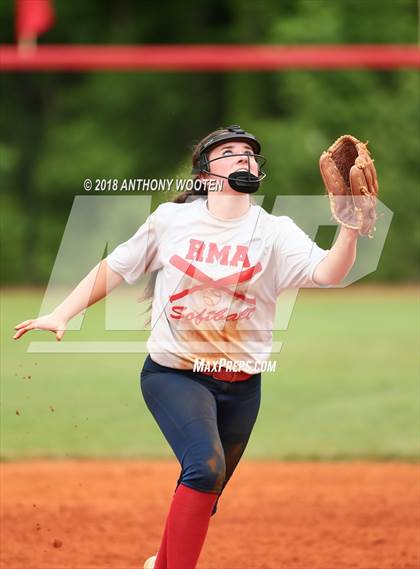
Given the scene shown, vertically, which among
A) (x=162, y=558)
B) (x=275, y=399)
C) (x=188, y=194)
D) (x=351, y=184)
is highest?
(x=275, y=399)

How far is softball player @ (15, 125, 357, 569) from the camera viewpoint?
3.32 m

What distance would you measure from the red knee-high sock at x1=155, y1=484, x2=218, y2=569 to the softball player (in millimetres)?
26

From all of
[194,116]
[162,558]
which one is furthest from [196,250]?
[194,116]

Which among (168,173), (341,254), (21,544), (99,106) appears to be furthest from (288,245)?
(99,106)

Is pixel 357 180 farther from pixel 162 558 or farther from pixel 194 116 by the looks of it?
pixel 194 116

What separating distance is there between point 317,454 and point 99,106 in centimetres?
984

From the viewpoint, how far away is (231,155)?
3.43 m

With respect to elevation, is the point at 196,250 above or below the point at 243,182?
below

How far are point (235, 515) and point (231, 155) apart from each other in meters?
2.32

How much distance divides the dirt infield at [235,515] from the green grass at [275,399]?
43cm

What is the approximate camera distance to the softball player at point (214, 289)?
10.9ft

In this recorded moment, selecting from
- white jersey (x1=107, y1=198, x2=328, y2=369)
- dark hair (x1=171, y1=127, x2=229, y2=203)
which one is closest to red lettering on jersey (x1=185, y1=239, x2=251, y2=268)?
white jersey (x1=107, y1=198, x2=328, y2=369)

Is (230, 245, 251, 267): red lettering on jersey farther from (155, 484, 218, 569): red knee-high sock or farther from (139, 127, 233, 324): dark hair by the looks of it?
(155, 484, 218, 569): red knee-high sock

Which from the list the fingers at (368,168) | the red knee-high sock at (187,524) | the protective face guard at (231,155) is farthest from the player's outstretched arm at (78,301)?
the fingers at (368,168)
